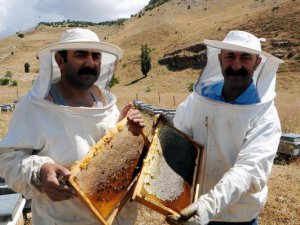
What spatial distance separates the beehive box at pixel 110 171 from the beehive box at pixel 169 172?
0.17 metres

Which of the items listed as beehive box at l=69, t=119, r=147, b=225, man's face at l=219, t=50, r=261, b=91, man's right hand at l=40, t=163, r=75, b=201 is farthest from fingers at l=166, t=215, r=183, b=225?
man's face at l=219, t=50, r=261, b=91

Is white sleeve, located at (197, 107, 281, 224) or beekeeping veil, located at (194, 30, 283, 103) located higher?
beekeeping veil, located at (194, 30, 283, 103)

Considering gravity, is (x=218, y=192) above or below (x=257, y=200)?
above

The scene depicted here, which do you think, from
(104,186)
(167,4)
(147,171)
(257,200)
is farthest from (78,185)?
(167,4)

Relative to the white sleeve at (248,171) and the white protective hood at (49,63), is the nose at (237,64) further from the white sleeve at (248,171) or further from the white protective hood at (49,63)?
the white protective hood at (49,63)

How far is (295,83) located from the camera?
3275cm

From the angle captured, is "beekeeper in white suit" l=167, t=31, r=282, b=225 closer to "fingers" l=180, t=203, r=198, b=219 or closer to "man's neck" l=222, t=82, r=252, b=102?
"man's neck" l=222, t=82, r=252, b=102

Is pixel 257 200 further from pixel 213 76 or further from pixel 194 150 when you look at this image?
pixel 213 76

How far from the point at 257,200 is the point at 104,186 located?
131 centimetres

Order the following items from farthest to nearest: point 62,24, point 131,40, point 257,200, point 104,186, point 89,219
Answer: point 62,24 → point 131,40 → point 257,200 → point 89,219 → point 104,186

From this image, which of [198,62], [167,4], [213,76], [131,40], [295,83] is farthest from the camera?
[167,4]

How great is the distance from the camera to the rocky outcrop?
145ft

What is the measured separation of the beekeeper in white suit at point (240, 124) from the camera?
2973 mm

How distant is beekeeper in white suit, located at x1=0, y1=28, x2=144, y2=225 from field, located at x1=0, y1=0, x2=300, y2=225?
3.07m
